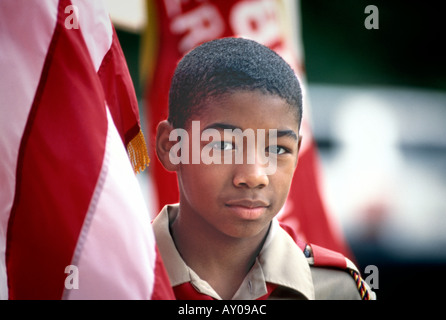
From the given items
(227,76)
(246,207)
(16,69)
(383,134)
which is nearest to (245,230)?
(246,207)

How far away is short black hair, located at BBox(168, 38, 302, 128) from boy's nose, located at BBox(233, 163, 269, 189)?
0.46 ft

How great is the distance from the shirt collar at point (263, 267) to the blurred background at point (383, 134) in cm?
208

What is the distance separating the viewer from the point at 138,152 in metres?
1.28

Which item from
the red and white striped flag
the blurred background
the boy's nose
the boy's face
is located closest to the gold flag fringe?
the red and white striped flag

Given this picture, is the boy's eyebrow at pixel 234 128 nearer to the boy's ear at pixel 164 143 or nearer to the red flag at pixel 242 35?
the boy's ear at pixel 164 143

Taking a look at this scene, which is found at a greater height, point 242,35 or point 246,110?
point 242,35

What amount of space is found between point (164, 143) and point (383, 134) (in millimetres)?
2447

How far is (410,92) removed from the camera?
3.49 m

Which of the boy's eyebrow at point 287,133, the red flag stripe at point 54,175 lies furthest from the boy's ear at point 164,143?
the boy's eyebrow at point 287,133

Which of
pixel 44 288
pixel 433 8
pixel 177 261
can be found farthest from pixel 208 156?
pixel 433 8

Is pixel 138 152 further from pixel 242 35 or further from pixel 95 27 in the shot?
pixel 242 35

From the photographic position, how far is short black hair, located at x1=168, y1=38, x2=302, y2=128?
42.1 inches
